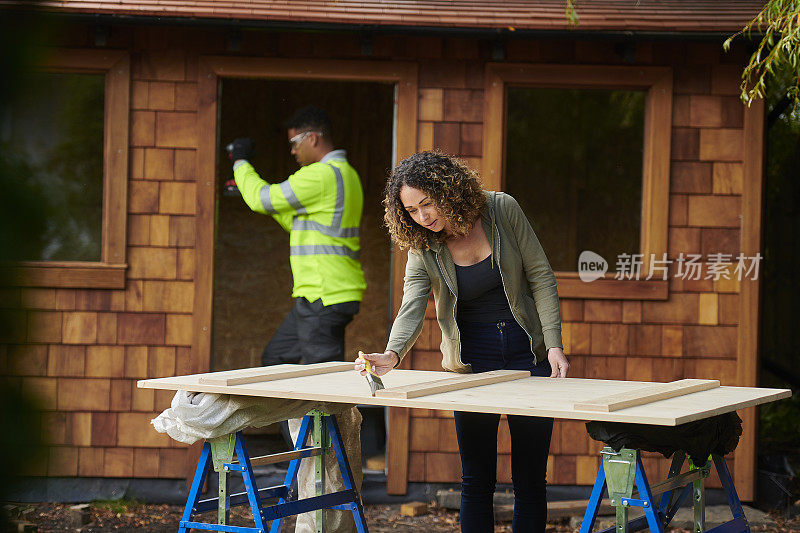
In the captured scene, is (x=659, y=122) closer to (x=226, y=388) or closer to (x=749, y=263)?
(x=749, y=263)

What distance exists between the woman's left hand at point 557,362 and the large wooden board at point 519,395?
1.7 inches

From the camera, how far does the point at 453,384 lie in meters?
3.52

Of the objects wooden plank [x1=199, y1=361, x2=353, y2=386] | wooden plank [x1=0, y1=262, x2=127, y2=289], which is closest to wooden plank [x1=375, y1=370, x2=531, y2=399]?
wooden plank [x1=199, y1=361, x2=353, y2=386]

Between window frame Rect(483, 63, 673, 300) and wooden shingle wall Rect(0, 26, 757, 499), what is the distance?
56mm

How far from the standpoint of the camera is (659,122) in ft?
18.7

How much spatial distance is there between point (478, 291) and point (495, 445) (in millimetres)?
618

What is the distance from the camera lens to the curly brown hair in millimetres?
3656

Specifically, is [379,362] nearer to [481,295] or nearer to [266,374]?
[481,295]

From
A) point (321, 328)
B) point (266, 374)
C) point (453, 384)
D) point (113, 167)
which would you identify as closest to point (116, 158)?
point (113, 167)

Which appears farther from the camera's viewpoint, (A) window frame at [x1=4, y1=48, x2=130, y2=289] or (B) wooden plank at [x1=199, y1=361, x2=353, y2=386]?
(A) window frame at [x1=4, y1=48, x2=130, y2=289]

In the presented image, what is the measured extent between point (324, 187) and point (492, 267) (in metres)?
1.95

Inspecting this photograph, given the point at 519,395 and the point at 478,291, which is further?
the point at 478,291

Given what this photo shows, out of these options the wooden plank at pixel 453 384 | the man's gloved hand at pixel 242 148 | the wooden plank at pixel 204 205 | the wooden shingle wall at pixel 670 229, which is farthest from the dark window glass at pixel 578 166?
the wooden plank at pixel 453 384

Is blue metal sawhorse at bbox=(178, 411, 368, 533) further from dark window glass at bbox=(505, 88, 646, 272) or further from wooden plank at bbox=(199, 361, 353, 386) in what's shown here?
dark window glass at bbox=(505, 88, 646, 272)
